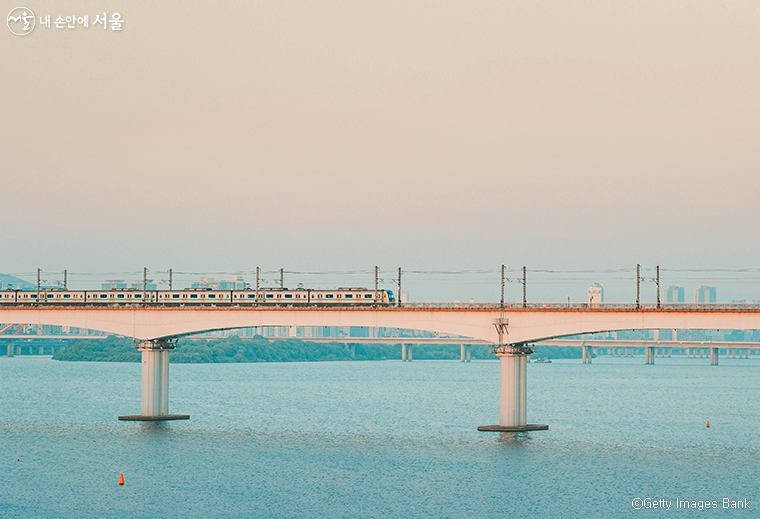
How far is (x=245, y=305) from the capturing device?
89188mm

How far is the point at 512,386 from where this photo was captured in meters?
78.9

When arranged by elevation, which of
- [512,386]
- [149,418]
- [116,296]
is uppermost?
[116,296]

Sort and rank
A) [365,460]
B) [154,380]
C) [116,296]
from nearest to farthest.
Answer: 1. [365,460]
2. [154,380]
3. [116,296]

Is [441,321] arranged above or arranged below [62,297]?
below

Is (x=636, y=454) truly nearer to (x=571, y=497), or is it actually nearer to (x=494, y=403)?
(x=571, y=497)

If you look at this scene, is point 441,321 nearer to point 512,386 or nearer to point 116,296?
point 512,386

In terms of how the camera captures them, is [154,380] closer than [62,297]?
Yes

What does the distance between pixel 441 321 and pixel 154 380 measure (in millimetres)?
28050

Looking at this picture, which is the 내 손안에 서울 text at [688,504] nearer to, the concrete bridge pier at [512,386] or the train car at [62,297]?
A: the concrete bridge pier at [512,386]

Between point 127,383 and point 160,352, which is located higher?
point 160,352

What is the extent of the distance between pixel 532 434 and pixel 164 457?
31832 mm

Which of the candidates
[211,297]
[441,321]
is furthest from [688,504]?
[211,297]

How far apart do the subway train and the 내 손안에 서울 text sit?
3438cm

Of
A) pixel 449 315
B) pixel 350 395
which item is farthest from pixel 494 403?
pixel 449 315
